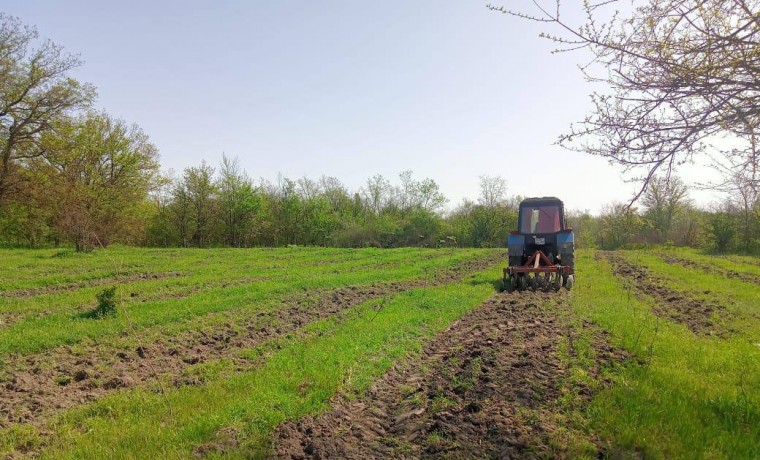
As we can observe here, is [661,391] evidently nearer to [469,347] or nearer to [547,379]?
[547,379]

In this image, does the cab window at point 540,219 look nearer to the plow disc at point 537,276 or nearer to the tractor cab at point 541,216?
the tractor cab at point 541,216

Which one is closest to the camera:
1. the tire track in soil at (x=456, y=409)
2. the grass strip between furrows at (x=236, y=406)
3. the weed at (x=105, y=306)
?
the tire track in soil at (x=456, y=409)

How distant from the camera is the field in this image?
4016mm

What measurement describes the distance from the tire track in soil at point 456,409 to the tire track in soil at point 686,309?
10.1ft

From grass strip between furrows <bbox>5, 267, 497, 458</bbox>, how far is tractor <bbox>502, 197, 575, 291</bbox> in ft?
19.1

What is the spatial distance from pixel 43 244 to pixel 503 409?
47.1 meters

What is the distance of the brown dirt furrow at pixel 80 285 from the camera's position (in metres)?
12.4

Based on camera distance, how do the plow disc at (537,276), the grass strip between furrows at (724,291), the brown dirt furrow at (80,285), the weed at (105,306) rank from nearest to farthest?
the grass strip between furrows at (724,291) → the weed at (105,306) → the plow disc at (537,276) → the brown dirt furrow at (80,285)

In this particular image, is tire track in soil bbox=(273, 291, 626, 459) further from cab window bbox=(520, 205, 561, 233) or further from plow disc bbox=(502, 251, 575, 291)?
cab window bbox=(520, 205, 561, 233)

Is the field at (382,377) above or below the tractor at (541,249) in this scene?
below

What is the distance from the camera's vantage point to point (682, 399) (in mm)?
4516

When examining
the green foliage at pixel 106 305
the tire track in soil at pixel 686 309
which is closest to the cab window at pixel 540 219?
the tire track in soil at pixel 686 309

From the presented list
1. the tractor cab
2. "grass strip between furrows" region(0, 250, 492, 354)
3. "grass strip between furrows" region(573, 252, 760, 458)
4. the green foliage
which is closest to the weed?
the green foliage

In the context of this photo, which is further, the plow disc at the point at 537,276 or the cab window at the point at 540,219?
the cab window at the point at 540,219
